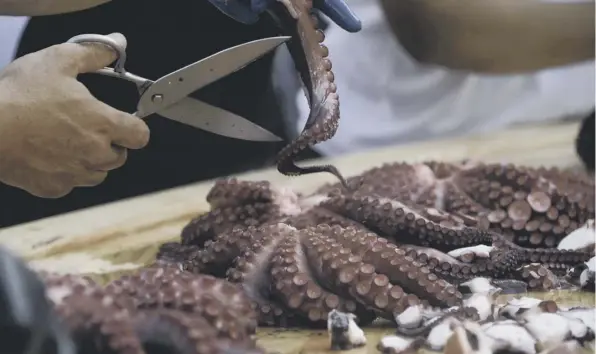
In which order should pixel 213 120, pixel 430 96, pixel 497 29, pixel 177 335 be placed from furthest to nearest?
pixel 430 96 → pixel 497 29 → pixel 213 120 → pixel 177 335

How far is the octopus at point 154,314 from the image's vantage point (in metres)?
0.44

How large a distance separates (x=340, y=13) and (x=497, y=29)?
2.08ft

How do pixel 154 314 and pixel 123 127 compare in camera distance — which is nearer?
pixel 154 314

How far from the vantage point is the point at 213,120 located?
675 mm

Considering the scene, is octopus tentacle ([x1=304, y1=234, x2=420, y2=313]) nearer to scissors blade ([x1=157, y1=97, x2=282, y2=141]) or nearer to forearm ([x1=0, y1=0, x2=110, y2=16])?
scissors blade ([x1=157, y1=97, x2=282, y2=141])

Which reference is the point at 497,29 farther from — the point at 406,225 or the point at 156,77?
the point at 156,77

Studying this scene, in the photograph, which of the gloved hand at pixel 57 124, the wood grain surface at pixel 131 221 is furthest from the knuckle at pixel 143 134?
the wood grain surface at pixel 131 221

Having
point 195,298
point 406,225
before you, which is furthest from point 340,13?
point 195,298

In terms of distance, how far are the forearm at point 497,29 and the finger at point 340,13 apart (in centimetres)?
52

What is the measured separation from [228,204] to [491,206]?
0.78 feet

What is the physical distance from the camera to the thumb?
0.58 m

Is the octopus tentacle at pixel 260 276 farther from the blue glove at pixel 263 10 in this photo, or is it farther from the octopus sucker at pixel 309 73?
the blue glove at pixel 263 10

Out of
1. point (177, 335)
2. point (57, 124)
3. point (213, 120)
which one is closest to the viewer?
point (177, 335)

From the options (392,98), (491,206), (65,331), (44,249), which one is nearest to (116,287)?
(65,331)
